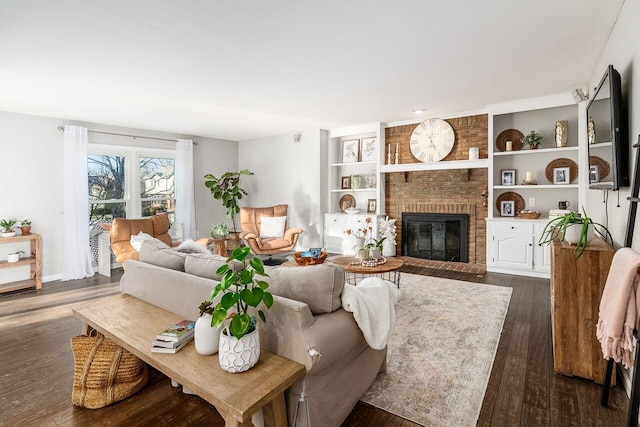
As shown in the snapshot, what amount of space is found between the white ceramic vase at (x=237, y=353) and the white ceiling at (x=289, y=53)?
81.0 inches

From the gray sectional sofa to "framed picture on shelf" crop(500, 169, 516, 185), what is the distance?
3.95 m

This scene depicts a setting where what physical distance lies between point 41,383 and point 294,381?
1.95m

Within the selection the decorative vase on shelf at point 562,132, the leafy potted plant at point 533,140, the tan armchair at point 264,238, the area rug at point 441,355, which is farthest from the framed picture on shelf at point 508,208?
the tan armchair at point 264,238

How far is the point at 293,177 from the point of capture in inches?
273

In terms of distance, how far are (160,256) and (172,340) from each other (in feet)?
3.19

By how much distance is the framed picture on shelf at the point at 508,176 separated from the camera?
16.4ft

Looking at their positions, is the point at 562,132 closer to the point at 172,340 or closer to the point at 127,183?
the point at 172,340

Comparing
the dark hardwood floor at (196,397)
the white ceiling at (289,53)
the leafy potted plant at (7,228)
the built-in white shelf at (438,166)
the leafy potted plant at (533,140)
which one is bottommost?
the dark hardwood floor at (196,397)

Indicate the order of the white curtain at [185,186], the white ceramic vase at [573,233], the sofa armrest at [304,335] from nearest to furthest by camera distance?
the sofa armrest at [304,335] < the white ceramic vase at [573,233] < the white curtain at [185,186]

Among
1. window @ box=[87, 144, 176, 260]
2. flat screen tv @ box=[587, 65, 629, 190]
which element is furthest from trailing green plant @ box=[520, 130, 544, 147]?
window @ box=[87, 144, 176, 260]

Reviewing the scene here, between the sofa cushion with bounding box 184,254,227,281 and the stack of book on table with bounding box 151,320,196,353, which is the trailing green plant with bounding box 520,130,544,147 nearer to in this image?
the sofa cushion with bounding box 184,254,227,281

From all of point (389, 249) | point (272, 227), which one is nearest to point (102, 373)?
point (272, 227)

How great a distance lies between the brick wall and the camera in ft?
17.5

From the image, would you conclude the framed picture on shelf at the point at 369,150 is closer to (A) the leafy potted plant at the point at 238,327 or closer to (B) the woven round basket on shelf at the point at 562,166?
(B) the woven round basket on shelf at the point at 562,166
